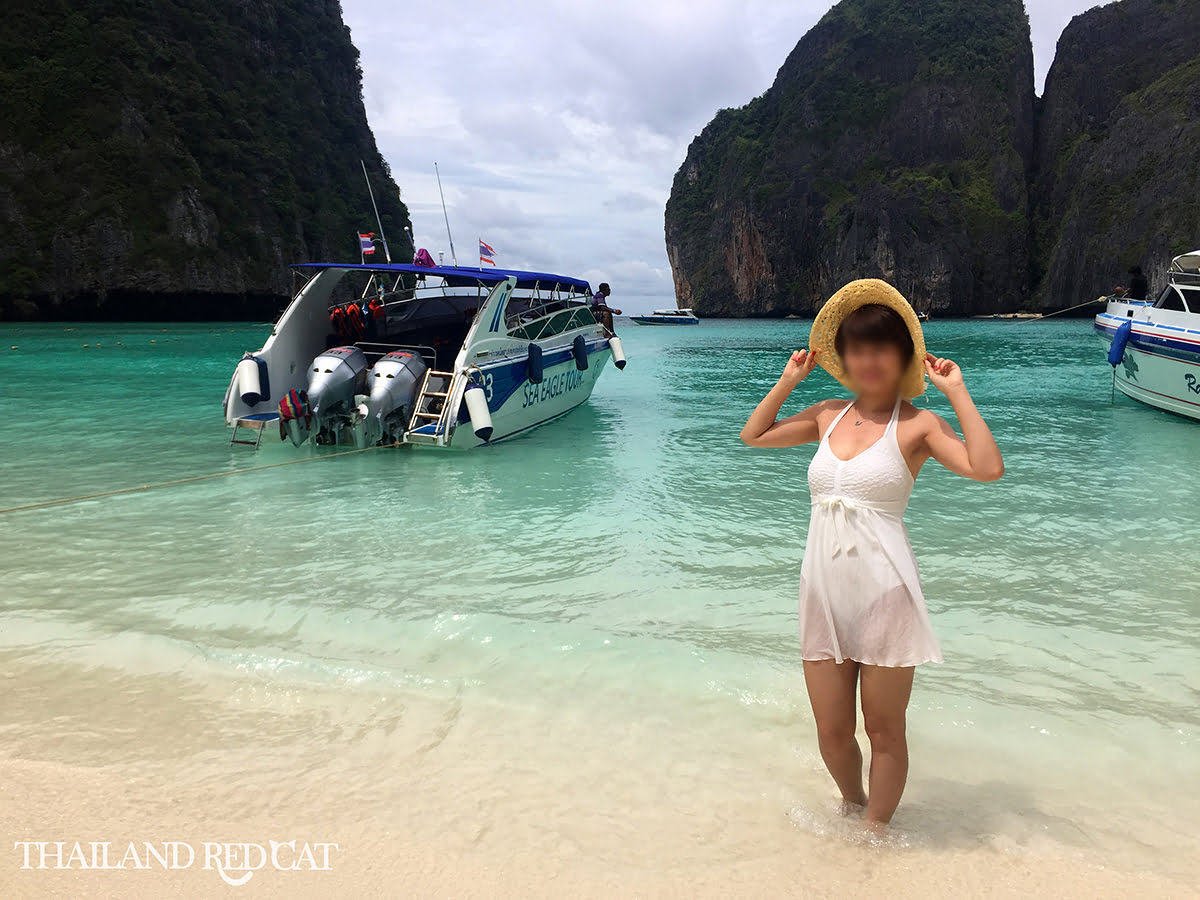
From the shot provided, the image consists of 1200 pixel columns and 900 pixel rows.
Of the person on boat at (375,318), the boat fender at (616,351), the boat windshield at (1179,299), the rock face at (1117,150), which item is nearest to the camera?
the person on boat at (375,318)

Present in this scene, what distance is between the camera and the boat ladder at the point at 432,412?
928 cm

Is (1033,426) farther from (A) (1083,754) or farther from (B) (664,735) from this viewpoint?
(B) (664,735)

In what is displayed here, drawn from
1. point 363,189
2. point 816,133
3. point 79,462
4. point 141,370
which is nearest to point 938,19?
point 816,133

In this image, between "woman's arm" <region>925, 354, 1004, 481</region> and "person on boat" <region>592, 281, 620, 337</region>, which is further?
"person on boat" <region>592, 281, 620, 337</region>

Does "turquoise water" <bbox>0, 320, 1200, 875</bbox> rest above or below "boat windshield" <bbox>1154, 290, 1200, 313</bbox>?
below

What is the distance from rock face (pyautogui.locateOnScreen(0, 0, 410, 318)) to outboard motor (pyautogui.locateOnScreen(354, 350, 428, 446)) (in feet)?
161

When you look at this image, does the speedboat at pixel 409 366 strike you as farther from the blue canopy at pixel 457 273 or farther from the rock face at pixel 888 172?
the rock face at pixel 888 172

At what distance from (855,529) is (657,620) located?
240cm

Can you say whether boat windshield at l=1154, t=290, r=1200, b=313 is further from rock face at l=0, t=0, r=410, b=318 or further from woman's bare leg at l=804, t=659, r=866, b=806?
rock face at l=0, t=0, r=410, b=318

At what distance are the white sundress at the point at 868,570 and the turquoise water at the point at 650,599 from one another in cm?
70

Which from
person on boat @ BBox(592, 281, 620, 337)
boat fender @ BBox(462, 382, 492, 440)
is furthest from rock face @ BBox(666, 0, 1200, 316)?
boat fender @ BBox(462, 382, 492, 440)

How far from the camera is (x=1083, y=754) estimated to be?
2908 mm

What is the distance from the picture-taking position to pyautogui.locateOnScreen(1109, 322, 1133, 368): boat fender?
43.4 feet

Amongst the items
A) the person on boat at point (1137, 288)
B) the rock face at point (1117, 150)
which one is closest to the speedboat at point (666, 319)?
the rock face at point (1117, 150)
